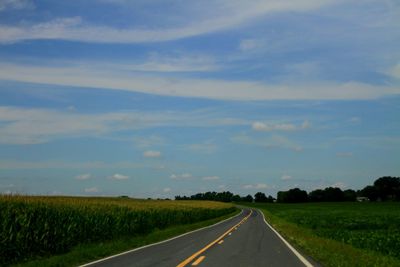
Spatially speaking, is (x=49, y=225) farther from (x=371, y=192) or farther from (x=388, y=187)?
(x=371, y=192)

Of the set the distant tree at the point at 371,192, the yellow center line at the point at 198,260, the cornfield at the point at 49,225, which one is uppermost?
the distant tree at the point at 371,192

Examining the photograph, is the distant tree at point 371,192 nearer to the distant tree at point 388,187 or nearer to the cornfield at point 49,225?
the distant tree at point 388,187

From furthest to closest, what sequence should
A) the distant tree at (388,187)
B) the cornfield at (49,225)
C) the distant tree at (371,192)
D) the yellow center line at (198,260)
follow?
the distant tree at (371,192) → the distant tree at (388,187) → the cornfield at (49,225) → the yellow center line at (198,260)

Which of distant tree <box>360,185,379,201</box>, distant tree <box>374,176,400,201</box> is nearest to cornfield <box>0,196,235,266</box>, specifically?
distant tree <box>374,176,400,201</box>

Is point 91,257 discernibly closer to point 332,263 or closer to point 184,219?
point 332,263

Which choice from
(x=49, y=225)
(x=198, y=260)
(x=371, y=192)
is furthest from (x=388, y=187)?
(x=198, y=260)

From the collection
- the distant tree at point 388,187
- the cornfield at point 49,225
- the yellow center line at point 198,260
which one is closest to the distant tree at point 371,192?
the distant tree at point 388,187

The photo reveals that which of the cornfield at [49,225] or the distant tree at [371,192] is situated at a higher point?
the distant tree at [371,192]

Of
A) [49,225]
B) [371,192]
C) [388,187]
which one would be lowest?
[49,225]

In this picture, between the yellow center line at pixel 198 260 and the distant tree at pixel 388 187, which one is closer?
the yellow center line at pixel 198 260

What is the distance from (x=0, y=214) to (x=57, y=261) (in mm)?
2999

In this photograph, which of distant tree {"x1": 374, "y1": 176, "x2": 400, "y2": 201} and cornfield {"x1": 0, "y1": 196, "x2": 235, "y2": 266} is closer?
cornfield {"x1": 0, "y1": 196, "x2": 235, "y2": 266}

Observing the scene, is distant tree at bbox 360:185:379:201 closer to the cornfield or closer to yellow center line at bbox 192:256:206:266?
the cornfield

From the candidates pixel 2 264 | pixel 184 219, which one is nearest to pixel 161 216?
pixel 184 219
